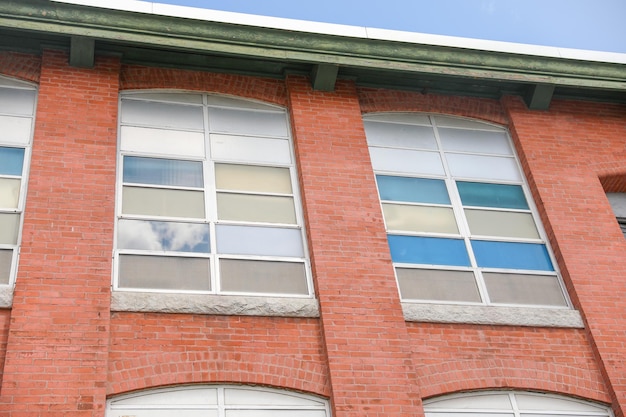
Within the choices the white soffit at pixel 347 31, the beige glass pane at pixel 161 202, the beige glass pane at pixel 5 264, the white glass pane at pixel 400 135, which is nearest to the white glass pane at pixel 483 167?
the white glass pane at pixel 400 135

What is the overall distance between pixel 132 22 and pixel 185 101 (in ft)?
4.46

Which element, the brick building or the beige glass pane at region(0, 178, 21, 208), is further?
the beige glass pane at region(0, 178, 21, 208)

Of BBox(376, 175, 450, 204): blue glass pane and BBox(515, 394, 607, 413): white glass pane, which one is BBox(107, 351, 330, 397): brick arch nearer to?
BBox(515, 394, 607, 413): white glass pane

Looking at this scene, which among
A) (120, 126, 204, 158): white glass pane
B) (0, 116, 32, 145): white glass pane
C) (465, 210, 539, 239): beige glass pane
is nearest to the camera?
(0, 116, 32, 145): white glass pane

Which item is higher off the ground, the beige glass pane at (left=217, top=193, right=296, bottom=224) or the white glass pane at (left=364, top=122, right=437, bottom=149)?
the white glass pane at (left=364, top=122, right=437, bottom=149)

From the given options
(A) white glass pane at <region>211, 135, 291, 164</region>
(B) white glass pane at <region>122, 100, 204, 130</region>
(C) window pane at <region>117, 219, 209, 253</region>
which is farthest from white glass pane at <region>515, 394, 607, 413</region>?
(B) white glass pane at <region>122, 100, 204, 130</region>

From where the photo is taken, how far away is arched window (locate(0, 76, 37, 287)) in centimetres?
888

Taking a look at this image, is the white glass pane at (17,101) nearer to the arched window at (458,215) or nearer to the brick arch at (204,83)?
the brick arch at (204,83)

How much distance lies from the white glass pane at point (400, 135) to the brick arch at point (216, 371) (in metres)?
4.20

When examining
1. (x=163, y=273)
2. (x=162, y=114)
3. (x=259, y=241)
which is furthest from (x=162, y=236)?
(x=162, y=114)

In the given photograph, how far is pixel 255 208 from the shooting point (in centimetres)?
1017

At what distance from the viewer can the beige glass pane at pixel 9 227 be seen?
29.5 ft

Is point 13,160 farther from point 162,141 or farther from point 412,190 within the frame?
point 412,190

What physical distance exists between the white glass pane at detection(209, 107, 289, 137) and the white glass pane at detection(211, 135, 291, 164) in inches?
5.3
